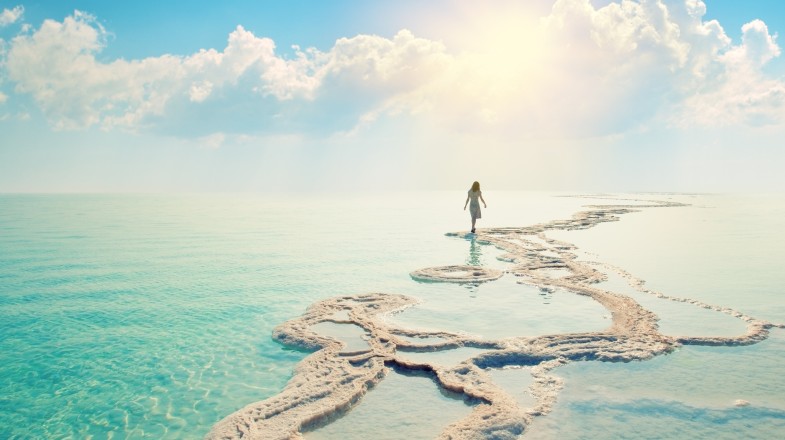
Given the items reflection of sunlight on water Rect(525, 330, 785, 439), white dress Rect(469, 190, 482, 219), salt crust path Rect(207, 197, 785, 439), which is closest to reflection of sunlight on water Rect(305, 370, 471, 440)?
salt crust path Rect(207, 197, 785, 439)

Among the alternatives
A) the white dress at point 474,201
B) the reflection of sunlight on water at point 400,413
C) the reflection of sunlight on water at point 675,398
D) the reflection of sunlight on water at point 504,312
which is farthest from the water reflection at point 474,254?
the reflection of sunlight on water at point 400,413

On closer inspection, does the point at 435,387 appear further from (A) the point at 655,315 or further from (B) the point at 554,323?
(A) the point at 655,315

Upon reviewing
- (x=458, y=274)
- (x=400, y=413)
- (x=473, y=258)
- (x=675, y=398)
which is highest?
(x=473, y=258)

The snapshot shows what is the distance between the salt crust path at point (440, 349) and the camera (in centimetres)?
694

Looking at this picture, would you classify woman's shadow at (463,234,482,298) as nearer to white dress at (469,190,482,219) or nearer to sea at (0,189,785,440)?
sea at (0,189,785,440)

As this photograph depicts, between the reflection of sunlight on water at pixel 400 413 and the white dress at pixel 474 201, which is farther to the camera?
the white dress at pixel 474 201

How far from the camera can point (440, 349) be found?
→ 10195 millimetres

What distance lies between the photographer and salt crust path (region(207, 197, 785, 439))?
273 inches

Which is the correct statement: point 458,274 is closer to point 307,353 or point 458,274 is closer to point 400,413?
point 307,353

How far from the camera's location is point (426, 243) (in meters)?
30.7

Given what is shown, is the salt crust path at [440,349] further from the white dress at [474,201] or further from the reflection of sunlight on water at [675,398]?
the white dress at [474,201]

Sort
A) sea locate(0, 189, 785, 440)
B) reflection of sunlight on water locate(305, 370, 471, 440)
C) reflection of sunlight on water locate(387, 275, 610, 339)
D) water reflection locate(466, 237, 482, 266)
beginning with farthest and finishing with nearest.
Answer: water reflection locate(466, 237, 482, 266)
reflection of sunlight on water locate(387, 275, 610, 339)
sea locate(0, 189, 785, 440)
reflection of sunlight on water locate(305, 370, 471, 440)

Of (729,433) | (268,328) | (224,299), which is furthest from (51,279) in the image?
(729,433)

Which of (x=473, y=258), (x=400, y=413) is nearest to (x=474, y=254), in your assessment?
(x=473, y=258)
